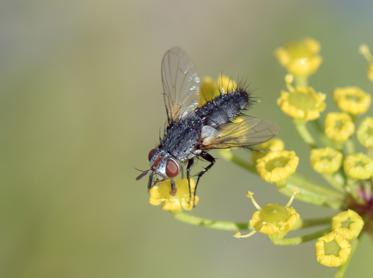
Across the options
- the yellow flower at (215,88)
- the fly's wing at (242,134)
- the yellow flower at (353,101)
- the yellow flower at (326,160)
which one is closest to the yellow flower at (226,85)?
the yellow flower at (215,88)

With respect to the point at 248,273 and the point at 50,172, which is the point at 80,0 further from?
the point at 248,273

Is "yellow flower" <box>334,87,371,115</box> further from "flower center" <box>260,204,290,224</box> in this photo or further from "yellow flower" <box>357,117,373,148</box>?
"flower center" <box>260,204,290,224</box>

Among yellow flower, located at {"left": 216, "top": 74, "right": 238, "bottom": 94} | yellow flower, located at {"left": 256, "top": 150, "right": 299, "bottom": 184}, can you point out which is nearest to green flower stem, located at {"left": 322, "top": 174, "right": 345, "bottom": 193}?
yellow flower, located at {"left": 256, "top": 150, "right": 299, "bottom": 184}

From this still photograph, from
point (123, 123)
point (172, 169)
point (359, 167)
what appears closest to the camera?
point (359, 167)

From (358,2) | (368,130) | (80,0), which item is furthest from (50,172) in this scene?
(368,130)

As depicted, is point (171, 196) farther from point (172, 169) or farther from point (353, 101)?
point (353, 101)

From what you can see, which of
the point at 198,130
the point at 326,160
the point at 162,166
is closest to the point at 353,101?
the point at 326,160
